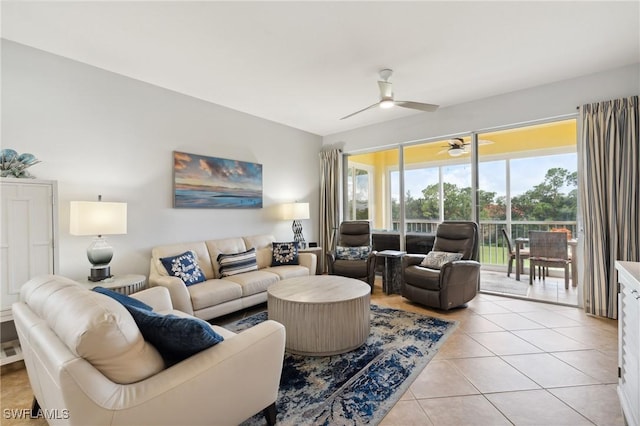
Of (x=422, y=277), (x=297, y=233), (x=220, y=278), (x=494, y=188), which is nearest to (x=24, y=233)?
(x=220, y=278)

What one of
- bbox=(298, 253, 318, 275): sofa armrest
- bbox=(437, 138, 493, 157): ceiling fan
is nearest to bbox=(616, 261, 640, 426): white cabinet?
bbox=(437, 138, 493, 157): ceiling fan

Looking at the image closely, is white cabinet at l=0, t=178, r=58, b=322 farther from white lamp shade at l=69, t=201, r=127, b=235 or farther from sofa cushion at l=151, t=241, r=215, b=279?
sofa cushion at l=151, t=241, r=215, b=279

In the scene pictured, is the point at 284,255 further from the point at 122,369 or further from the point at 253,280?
the point at 122,369

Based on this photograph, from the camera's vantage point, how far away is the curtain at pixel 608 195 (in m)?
3.15

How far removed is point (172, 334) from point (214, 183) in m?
3.12

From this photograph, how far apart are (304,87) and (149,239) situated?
261cm

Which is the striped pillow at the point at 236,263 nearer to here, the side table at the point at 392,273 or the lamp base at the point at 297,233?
the lamp base at the point at 297,233

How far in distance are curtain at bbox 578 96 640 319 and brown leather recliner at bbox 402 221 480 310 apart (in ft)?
3.88

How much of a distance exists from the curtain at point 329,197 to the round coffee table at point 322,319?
119 inches

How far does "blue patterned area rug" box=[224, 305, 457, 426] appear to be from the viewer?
177 centimetres

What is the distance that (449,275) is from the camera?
11.2ft

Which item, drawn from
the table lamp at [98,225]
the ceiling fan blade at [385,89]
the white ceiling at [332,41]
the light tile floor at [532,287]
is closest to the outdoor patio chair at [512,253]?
the light tile floor at [532,287]

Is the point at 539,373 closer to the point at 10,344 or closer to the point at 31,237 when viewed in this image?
the point at 31,237

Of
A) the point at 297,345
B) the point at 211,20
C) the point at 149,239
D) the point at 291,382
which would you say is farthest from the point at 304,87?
the point at 291,382
